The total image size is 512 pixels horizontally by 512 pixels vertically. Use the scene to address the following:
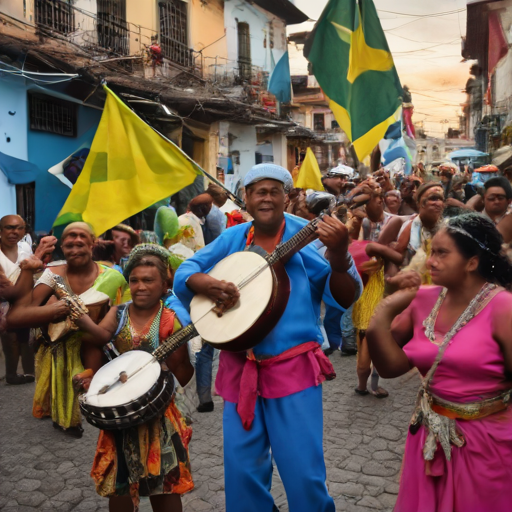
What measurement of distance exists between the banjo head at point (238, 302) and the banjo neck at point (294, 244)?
2.6 inches

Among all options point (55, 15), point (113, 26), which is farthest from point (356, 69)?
point (113, 26)

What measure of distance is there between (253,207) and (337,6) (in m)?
6.11

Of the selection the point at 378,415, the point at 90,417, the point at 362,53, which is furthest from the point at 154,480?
the point at 362,53

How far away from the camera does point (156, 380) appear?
3.28 meters

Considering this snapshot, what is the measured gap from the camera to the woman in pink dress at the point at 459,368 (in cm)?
260

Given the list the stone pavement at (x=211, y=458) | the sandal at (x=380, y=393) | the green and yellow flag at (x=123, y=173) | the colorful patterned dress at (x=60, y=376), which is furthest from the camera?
the green and yellow flag at (x=123, y=173)

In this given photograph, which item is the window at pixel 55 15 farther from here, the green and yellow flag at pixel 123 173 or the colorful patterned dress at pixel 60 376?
the colorful patterned dress at pixel 60 376

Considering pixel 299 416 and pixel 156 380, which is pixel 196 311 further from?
Result: pixel 299 416

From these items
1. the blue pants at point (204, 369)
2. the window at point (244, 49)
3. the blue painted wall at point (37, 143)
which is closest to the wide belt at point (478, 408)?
the blue pants at point (204, 369)

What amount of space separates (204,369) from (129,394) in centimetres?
260

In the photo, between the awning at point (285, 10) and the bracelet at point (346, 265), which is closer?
the bracelet at point (346, 265)

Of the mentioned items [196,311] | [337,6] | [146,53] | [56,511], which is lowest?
[56,511]

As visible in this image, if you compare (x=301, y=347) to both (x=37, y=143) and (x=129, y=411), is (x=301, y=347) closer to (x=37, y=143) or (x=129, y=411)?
(x=129, y=411)

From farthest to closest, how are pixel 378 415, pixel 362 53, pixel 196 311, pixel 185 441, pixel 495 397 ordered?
1. pixel 362 53
2. pixel 378 415
3. pixel 185 441
4. pixel 196 311
5. pixel 495 397
